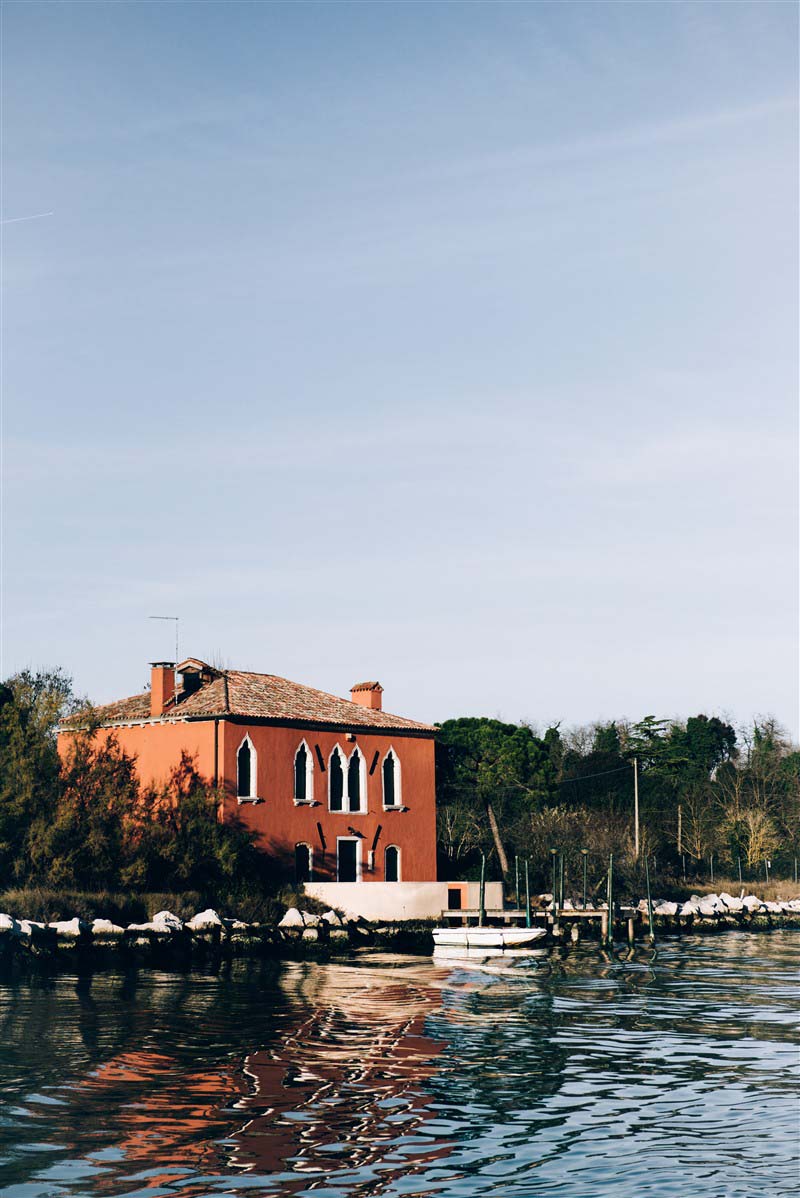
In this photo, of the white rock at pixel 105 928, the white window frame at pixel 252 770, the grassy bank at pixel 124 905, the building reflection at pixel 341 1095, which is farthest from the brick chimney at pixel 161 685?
the building reflection at pixel 341 1095

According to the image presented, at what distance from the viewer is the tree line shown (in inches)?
1454

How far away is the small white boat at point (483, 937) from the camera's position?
37.9 metres

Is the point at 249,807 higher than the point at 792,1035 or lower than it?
higher

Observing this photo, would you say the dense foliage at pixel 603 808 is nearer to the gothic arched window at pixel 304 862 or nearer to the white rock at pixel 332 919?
the gothic arched window at pixel 304 862

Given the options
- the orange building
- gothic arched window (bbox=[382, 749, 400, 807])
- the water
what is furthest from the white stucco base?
the water

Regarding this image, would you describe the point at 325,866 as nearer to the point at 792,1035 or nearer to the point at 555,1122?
the point at 792,1035

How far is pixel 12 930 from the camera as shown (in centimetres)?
3155

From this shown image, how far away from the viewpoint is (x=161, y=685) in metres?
44.5

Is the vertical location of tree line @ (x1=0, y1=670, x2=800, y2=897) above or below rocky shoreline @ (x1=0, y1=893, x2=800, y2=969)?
above

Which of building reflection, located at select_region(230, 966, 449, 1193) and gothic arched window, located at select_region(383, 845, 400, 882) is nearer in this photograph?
building reflection, located at select_region(230, 966, 449, 1193)

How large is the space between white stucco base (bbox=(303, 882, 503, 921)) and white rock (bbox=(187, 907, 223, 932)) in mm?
5394

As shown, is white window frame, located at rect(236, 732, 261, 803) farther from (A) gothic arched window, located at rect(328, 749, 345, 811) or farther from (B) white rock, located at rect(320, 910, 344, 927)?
(B) white rock, located at rect(320, 910, 344, 927)

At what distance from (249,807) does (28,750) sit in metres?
7.56

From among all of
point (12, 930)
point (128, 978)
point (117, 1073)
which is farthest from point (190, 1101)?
point (12, 930)
